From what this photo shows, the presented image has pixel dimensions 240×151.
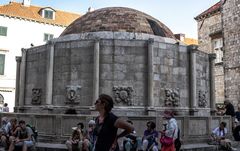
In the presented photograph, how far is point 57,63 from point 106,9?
5.50 m

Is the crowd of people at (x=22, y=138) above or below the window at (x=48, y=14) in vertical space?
below

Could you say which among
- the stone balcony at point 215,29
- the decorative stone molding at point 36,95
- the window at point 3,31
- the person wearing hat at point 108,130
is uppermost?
the window at point 3,31

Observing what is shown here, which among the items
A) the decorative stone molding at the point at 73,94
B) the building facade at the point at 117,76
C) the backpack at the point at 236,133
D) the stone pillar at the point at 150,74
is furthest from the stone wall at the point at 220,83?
the decorative stone molding at the point at 73,94

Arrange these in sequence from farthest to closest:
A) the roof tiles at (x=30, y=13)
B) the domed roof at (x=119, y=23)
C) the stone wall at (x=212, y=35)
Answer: the roof tiles at (x=30, y=13), the stone wall at (x=212, y=35), the domed roof at (x=119, y=23)

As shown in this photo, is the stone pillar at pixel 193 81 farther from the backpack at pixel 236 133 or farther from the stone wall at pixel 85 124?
the stone wall at pixel 85 124

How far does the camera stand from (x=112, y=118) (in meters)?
5.01

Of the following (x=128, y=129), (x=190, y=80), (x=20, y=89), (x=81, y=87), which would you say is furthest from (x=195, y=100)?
(x=128, y=129)

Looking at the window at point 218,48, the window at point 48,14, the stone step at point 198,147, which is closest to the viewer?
the stone step at point 198,147

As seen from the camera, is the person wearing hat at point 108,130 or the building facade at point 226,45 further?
the building facade at point 226,45

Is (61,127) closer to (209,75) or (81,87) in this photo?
(81,87)

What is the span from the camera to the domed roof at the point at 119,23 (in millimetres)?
18906

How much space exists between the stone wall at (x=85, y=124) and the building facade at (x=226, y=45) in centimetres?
1837

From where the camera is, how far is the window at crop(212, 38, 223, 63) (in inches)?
1395

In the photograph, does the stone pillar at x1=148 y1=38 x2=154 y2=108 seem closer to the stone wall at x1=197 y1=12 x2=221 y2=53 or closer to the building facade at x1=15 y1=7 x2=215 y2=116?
the building facade at x1=15 y1=7 x2=215 y2=116
